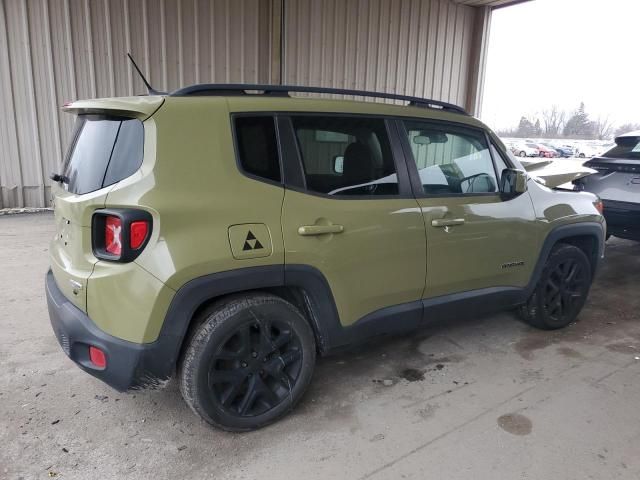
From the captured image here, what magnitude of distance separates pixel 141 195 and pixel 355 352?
205cm

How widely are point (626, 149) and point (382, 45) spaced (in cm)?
609

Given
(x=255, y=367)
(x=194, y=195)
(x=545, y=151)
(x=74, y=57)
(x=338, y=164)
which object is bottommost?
(x=255, y=367)

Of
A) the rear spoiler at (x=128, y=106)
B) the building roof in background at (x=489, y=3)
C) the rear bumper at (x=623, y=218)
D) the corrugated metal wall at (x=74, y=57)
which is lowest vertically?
the rear bumper at (x=623, y=218)

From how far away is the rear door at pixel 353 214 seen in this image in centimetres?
253

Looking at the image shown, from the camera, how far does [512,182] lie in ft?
10.8

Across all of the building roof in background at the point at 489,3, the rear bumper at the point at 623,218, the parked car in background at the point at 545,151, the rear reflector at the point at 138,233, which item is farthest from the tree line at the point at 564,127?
the rear reflector at the point at 138,233

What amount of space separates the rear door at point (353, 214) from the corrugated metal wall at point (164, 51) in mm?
7013

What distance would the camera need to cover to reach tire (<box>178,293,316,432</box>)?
2.33 metres

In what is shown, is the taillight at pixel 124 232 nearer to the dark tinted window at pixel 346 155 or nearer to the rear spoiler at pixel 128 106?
the rear spoiler at pixel 128 106

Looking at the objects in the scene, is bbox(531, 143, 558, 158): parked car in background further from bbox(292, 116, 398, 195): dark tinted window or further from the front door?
bbox(292, 116, 398, 195): dark tinted window

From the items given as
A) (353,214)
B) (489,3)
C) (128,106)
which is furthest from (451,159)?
(489,3)

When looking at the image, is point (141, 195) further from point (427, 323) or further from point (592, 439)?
point (592, 439)

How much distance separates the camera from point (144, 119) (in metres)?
2.24

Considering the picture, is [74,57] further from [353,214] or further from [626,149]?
[626,149]
